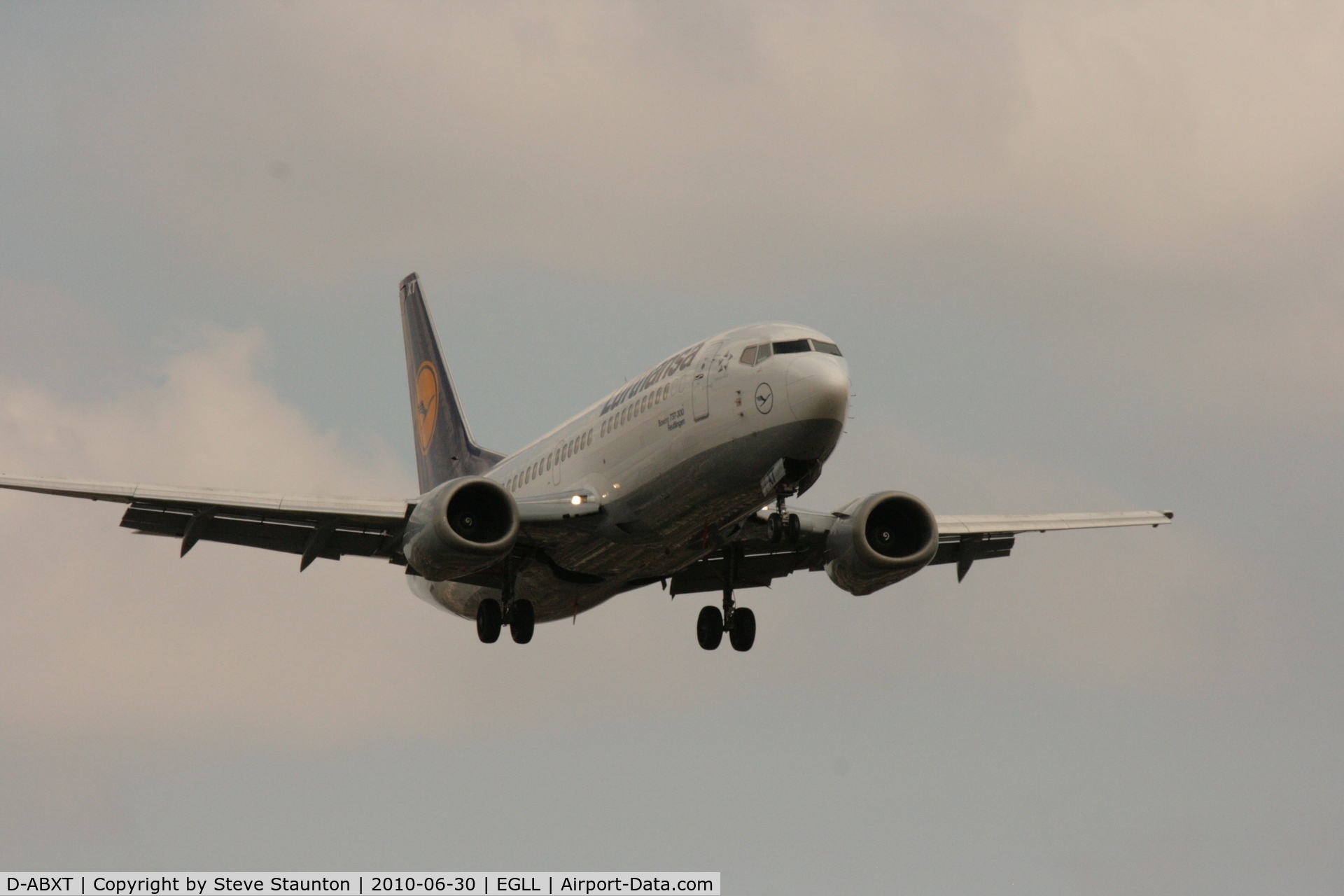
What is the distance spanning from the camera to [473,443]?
46.2 metres

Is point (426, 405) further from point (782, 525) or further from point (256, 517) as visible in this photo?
point (782, 525)

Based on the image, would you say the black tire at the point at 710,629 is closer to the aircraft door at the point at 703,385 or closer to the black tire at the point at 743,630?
the black tire at the point at 743,630

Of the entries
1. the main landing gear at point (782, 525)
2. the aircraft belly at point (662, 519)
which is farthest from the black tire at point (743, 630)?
the main landing gear at point (782, 525)

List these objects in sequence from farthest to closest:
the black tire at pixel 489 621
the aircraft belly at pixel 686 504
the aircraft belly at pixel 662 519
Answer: the black tire at pixel 489 621 < the aircraft belly at pixel 662 519 < the aircraft belly at pixel 686 504

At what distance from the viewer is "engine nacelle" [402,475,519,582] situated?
31016 mm

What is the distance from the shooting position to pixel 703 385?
30.4m

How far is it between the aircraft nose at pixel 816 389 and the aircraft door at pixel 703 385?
1.81 metres

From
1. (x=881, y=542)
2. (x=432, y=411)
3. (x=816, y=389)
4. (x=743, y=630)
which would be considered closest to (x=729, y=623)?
(x=743, y=630)

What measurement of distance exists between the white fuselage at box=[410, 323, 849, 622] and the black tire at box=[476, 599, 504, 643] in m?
0.75

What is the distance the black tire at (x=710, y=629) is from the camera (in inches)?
1416

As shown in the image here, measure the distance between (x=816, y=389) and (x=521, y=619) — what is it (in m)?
9.75

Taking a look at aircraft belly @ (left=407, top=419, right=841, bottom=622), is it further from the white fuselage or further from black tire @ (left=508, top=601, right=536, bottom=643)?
black tire @ (left=508, top=601, right=536, bottom=643)

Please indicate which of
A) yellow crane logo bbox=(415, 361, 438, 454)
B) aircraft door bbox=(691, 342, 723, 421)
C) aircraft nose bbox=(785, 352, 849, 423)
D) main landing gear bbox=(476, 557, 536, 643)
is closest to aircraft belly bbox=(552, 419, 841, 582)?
aircraft nose bbox=(785, 352, 849, 423)

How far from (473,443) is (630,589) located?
429 inches
